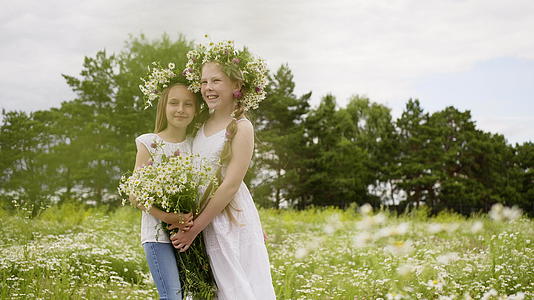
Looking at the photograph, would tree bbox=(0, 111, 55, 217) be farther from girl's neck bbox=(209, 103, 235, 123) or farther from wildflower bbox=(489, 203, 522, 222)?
girl's neck bbox=(209, 103, 235, 123)

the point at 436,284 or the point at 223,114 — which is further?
the point at 436,284

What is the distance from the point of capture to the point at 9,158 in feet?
79.4

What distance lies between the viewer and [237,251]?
2.81m

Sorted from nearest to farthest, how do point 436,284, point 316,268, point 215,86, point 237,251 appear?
point 237,251, point 215,86, point 436,284, point 316,268

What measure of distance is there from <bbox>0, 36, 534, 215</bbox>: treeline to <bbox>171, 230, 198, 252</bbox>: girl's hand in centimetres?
1770

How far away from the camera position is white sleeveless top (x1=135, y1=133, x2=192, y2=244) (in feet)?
9.13

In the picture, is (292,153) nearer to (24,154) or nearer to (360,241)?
(24,154)

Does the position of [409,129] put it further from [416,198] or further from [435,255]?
[435,255]

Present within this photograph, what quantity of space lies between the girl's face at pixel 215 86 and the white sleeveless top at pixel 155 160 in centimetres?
31

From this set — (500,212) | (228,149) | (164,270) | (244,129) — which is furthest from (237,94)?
(500,212)

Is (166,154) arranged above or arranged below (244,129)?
below

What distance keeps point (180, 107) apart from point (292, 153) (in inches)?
908

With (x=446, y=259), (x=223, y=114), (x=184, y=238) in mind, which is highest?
(x=223, y=114)

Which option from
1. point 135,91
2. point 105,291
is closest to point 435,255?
point 105,291
